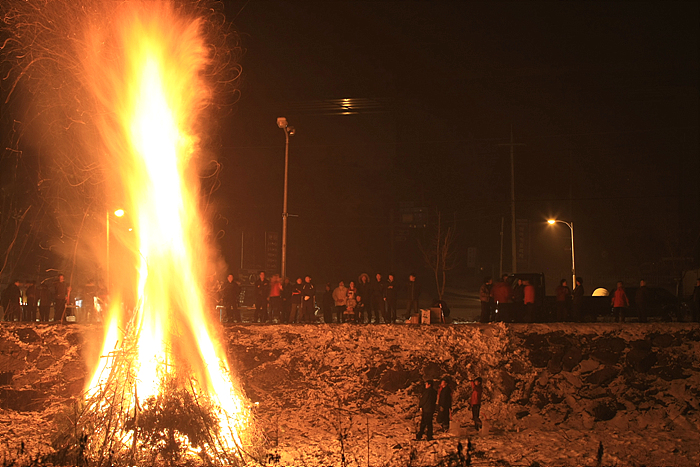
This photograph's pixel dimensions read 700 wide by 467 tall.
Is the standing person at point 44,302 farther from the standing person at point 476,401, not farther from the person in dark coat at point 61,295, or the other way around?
the standing person at point 476,401

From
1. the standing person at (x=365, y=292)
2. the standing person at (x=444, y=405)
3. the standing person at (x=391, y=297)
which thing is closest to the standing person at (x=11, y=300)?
the standing person at (x=365, y=292)

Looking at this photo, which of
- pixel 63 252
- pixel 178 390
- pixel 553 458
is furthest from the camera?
pixel 63 252

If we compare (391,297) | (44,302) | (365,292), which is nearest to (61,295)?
(44,302)

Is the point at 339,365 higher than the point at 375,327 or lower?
lower

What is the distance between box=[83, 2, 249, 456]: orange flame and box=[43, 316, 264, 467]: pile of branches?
24cm

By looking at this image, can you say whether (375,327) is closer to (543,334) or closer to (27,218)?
(543,334)

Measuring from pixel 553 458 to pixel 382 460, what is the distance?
10.7ft

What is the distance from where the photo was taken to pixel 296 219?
42875 millimetres

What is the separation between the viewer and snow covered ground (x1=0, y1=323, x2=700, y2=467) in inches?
463

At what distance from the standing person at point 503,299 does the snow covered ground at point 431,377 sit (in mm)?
2073

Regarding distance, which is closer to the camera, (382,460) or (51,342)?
(382,460)

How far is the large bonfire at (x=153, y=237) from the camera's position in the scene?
29.9 feet

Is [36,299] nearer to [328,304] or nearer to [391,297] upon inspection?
[328,304]

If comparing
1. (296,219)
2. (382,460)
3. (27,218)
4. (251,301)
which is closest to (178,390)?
(382,460)
